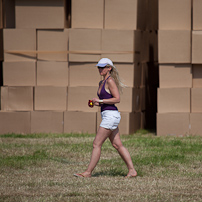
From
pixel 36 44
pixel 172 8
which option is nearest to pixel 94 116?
pixel 36 44

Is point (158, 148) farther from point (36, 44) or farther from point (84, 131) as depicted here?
point (36, 44)

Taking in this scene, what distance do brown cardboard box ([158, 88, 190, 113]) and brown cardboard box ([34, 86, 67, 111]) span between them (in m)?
1.98

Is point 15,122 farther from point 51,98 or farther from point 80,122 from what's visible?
point 80,122

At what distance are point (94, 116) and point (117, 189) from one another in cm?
487

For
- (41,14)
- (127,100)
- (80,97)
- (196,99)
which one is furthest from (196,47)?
(41,14)

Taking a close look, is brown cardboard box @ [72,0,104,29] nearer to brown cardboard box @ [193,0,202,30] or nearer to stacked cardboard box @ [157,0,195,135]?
stacked cardboard box @ [157,0,195,135]

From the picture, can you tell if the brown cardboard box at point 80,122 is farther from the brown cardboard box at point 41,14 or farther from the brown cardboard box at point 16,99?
the brown cardboard box at point 41,14

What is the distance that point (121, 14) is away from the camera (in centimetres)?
1117

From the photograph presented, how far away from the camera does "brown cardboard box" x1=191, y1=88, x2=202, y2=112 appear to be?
441 inches

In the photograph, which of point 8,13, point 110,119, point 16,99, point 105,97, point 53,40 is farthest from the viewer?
point 8,13

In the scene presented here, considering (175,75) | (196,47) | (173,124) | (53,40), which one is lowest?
(173,124)

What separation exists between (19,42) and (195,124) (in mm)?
3965

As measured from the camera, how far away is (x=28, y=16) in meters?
11.3

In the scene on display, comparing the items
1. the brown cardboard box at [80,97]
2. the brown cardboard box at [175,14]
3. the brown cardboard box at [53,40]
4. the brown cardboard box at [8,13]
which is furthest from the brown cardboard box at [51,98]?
the brown cardboard box at [175,14]
